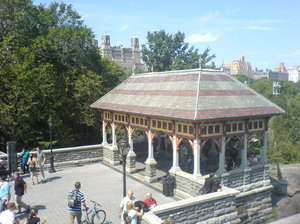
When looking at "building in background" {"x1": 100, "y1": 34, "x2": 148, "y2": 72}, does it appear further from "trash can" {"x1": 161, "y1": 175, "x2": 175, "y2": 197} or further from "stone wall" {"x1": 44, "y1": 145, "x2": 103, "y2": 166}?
"trash can" {"x1": 161, "y1": 175, "x2": 175, "y2": 197}

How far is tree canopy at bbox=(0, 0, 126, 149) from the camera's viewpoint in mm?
19609

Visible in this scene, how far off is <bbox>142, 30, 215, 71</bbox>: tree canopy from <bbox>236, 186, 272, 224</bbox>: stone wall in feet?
109

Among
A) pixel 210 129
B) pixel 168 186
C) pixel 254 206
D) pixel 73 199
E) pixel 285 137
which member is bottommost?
pixel 285 137

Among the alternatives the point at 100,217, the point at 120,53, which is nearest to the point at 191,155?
the point at 100,217

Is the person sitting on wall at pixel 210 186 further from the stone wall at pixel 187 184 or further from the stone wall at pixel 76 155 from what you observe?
the stone wall at pixel 76 155

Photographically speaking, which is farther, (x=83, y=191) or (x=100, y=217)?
(x=83, y=191)

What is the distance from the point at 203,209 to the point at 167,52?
38.7m

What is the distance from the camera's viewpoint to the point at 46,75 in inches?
846

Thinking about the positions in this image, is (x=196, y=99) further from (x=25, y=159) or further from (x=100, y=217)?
(x=25, y=159)

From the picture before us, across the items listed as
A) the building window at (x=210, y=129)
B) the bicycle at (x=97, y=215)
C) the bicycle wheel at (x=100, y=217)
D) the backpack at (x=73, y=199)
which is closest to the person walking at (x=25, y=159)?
the bicycle at (x=97, y=215)

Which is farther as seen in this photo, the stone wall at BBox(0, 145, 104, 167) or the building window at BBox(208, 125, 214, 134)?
the stone wall at BBox(0, 145, 104, 167)

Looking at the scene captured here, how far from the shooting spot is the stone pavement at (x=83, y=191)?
1190cm

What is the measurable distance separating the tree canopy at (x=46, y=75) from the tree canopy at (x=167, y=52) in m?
20.4

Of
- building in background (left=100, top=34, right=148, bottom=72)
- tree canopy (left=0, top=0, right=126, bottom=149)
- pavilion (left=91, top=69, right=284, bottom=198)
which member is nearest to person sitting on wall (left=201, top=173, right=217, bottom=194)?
pavilion (left=91, top=69, right=284, bottom=198)
